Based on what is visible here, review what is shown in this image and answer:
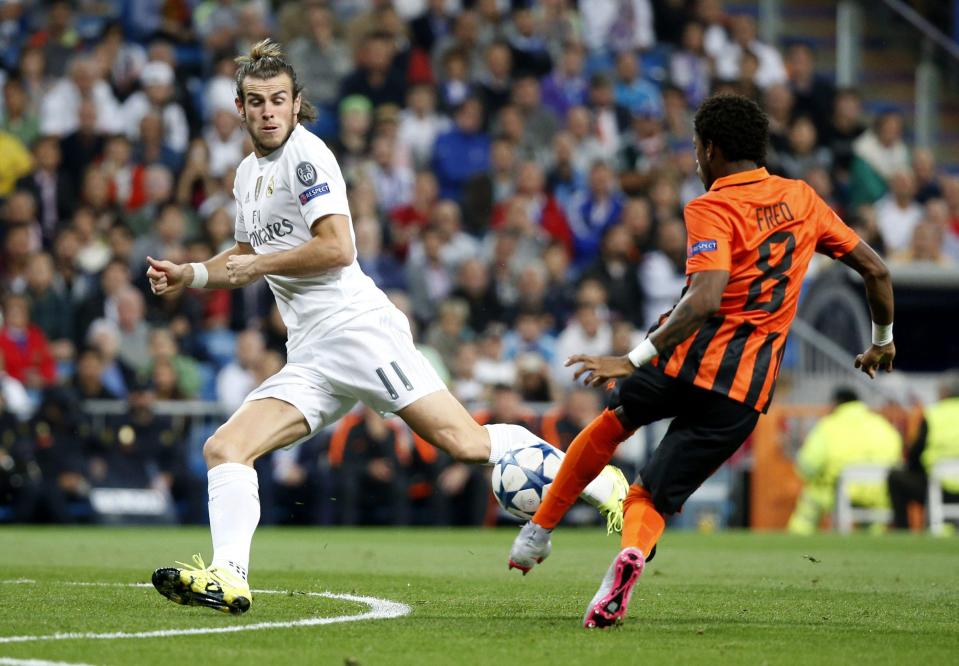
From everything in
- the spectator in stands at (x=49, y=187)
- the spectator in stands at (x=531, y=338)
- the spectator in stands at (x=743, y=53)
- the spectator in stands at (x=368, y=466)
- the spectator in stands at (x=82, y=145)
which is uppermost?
the spectator in stands at (x=743, y=53)

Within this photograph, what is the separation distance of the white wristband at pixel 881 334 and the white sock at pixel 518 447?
134 cm

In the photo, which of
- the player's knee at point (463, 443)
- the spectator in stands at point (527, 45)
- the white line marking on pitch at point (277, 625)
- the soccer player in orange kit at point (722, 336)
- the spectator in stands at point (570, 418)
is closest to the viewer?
the white line marking on pitch at point (277, 625)

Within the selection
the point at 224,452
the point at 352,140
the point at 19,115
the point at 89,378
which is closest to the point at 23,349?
the point at 89,378

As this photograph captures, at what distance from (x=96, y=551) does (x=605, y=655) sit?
6.88 meters

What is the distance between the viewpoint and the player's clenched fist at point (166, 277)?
6695 mm

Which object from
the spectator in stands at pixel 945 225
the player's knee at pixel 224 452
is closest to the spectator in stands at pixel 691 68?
the spectator in stands at pixel 945 225

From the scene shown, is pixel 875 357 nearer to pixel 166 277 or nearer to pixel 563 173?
pixel 166 277

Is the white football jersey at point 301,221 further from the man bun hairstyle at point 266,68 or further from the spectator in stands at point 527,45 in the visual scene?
the spectator in stands at point 527,45

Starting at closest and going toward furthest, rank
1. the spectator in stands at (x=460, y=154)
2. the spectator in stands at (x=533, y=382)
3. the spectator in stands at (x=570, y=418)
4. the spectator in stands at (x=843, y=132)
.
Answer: the spectator in stands at (x=570, y=418) < the spectator in stands at (x=533, y=382) < the spectator in stands at (x=460, y=154) < the spectator in stands at (x=843, y=132)

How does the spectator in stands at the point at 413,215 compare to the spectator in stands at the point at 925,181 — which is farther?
the spectator in stands at the point at 925,181

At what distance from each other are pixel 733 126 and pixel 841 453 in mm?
10974

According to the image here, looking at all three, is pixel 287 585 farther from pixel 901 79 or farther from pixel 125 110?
pixel 901 79

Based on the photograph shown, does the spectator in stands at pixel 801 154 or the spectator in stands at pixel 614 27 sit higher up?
the spectator in stands at pixel 614 27

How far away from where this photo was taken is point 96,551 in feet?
37.6
